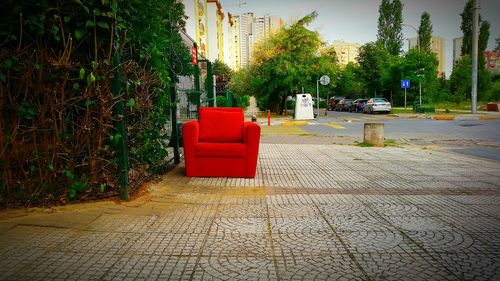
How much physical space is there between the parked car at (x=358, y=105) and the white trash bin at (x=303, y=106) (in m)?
12.4

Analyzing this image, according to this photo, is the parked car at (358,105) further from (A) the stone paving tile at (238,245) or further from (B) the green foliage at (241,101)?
(A) the stone paving tile at (238,245)

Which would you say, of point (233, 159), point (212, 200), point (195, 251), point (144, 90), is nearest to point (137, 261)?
point (195, 251)

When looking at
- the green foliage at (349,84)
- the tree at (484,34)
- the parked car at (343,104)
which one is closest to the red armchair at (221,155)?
the parked car at (343,104)

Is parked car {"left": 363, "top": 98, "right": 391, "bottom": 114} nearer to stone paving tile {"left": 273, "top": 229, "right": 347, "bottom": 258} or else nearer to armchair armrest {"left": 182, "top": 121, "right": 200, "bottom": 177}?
armchair armrest {"left": 182, "top": 121, "right": 200, "bottom": 177}

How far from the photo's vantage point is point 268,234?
327 cm

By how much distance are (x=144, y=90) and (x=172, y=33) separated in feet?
6.32

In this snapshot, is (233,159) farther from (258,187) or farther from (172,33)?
(172,33)

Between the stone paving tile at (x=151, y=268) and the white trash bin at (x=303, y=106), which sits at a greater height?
the white trash bin at (x=303, y=106)

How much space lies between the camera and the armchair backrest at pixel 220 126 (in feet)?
20.1

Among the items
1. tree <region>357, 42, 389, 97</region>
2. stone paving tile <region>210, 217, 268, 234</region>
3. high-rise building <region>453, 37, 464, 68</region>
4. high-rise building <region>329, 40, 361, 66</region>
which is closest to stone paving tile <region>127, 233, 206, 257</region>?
stone paving tile <region>210, 217, 268, 234</region>

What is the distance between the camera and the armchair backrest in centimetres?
613

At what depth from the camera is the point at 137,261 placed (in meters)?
2.72

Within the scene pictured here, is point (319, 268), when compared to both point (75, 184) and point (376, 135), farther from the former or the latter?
point (376, 135)

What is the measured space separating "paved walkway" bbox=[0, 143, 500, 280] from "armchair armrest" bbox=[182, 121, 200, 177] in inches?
13.0
